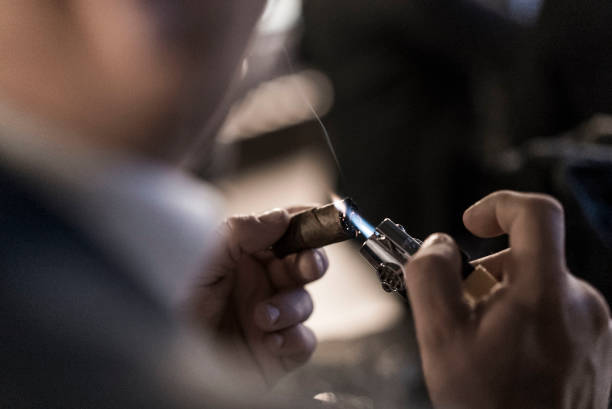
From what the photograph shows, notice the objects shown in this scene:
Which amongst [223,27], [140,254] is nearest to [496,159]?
[223,27]

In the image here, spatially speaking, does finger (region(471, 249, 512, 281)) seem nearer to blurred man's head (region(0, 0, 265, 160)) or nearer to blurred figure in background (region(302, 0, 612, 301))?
blurred figure in background (region(302, 0, 612, 301))

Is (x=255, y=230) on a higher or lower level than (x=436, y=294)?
higher

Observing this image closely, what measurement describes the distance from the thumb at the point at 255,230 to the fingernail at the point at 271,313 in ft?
0.18

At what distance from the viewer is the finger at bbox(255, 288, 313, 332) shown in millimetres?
499

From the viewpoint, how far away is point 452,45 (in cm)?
92

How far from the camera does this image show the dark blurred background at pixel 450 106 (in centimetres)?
57

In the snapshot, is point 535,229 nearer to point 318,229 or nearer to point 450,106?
point 318,229

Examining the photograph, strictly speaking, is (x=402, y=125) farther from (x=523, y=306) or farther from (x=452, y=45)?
(x=523, y=306)

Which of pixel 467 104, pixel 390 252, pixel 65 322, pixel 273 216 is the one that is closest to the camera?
pixel 65 322

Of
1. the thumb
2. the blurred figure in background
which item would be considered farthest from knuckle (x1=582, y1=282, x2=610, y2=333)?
the thumb

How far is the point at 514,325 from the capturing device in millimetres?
287

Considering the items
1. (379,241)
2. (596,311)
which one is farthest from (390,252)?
(596,311)

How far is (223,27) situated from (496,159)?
466 mm

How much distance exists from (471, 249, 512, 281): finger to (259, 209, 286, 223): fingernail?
15 centimetres
